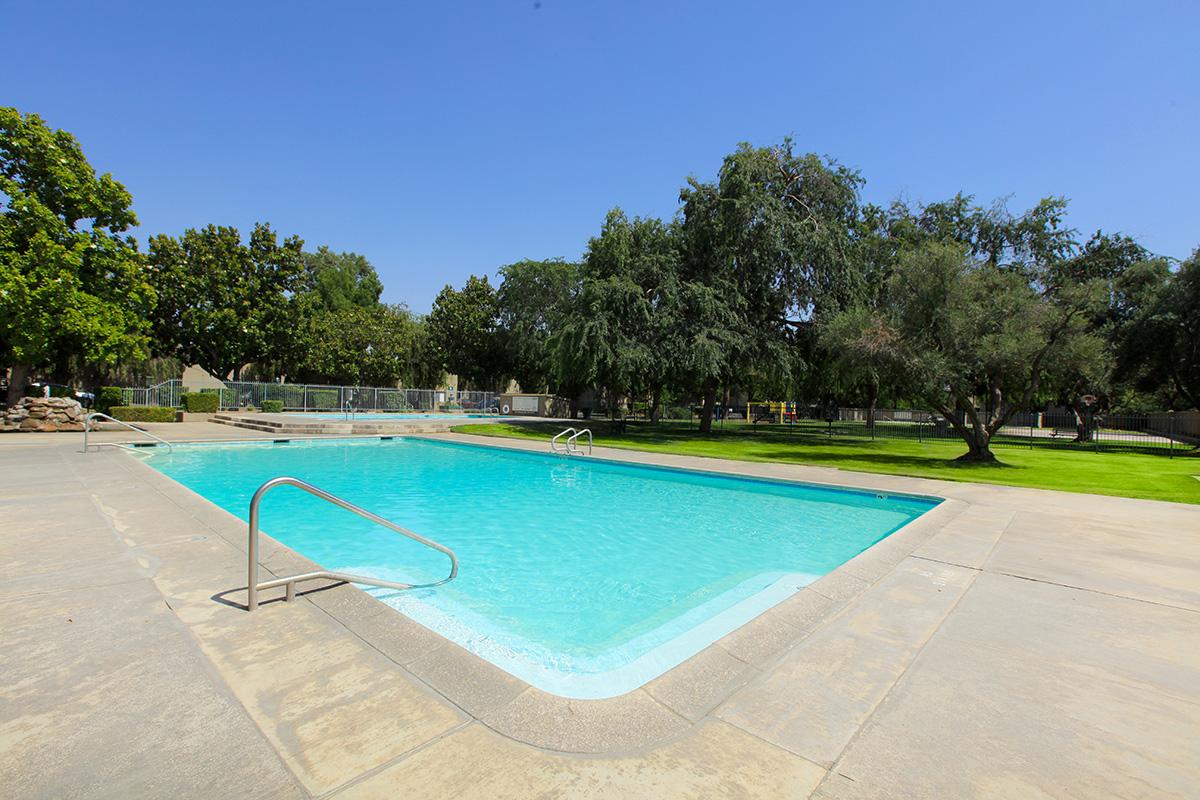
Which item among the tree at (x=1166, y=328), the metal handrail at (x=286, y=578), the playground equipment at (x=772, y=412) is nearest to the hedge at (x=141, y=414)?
the metal handrail at (x=286, y=578)

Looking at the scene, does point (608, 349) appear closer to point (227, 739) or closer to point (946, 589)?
point (946, 589)

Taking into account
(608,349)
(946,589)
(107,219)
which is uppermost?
(107,219)

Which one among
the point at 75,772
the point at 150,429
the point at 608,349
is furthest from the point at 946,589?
the point at 150,429

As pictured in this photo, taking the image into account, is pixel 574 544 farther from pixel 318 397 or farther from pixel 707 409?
pixel 318 397

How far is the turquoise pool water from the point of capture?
4.69 meters

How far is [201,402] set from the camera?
28.7 metres

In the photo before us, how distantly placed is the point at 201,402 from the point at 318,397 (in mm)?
7792

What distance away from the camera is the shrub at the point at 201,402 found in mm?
28359

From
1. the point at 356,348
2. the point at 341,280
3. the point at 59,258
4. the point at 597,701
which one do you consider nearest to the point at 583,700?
the point at 597,701

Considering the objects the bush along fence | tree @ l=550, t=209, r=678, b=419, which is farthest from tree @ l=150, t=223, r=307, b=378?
the bush along fence

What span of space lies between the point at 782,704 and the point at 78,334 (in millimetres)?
27688

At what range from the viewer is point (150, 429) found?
21344 millimetres

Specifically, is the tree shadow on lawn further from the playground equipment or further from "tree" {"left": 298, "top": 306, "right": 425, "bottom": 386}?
"tree" {"left": 298, "top": 306, "right": 425, "bottom": 386}

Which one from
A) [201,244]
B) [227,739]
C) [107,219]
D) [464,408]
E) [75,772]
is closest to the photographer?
[75,772]
